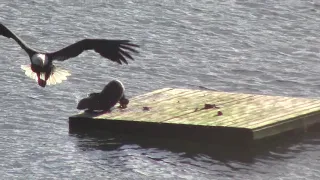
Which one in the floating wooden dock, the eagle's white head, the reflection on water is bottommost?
the reflection on water

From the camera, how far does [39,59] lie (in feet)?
58.7

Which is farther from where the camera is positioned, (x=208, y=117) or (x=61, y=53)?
(x=208, y=117)

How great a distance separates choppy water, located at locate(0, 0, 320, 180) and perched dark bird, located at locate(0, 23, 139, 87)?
4.86ft

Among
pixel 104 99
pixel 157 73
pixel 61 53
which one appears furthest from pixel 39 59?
pixel 157 73

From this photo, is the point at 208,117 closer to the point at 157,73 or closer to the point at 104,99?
the point at 104,99

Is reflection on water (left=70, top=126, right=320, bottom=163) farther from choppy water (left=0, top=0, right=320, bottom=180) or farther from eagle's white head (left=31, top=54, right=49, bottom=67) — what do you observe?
eagle's white head (left=31, top=54, right=49, bottom=67)

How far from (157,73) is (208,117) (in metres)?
4.72

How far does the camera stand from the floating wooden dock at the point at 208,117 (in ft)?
65.7

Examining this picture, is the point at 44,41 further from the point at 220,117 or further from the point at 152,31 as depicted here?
the point at 220,117

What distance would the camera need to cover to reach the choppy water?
1948 cm

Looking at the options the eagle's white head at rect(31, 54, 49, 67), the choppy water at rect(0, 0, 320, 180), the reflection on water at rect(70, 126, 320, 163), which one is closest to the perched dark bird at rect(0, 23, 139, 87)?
the eagle's white head at rect(31, 54, 49, 67)

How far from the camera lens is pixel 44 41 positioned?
88.9 ft

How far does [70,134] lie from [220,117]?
237cm

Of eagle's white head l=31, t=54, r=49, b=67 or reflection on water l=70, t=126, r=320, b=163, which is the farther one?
reflection on water l=70, t=126, r=320, b=163
